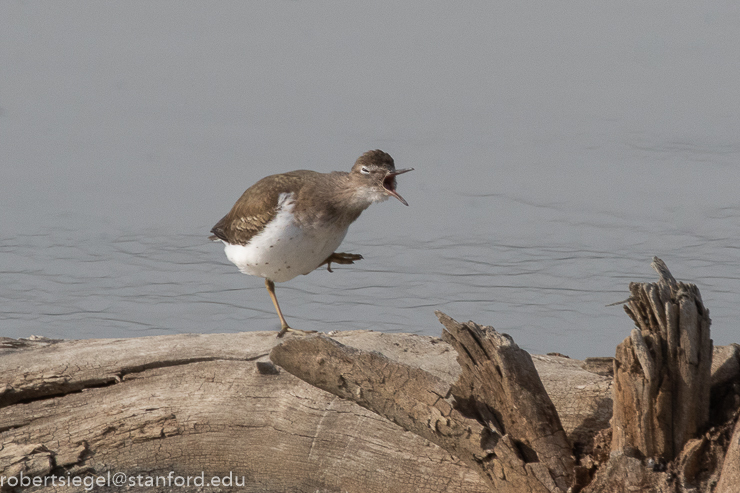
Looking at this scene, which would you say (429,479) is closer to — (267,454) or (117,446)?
(267,454)

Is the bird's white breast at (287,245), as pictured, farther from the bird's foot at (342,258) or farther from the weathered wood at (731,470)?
the weathered wood at (731,470)

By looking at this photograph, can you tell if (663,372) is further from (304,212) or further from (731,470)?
(304,212)

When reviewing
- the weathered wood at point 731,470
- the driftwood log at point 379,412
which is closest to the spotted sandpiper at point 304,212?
the driftwood log at point 379,412

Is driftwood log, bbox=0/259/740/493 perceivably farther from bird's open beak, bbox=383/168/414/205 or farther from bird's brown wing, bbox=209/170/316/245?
bird's open beak, bbox=383/168/414/205

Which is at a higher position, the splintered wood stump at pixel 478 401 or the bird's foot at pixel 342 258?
the bird's foot at pixel 342 258

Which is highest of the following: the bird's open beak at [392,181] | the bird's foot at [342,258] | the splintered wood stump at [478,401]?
the bird's open beak at [392,181]

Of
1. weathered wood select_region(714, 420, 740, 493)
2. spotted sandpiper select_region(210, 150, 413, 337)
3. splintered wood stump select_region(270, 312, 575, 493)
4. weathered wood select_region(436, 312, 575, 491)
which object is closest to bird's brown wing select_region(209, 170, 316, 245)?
spotted sandpiper select_region(210, 150, 413, 337)

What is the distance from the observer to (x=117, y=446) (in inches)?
171

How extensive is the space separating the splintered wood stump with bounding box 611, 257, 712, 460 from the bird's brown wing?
2450 mm

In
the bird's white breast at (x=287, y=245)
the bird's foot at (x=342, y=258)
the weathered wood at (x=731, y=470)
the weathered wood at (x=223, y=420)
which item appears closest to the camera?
the weathered wood at (x=731, y=470)

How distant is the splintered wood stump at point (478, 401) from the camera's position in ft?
10.8

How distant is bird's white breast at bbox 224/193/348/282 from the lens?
467cm

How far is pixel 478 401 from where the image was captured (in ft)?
11.2

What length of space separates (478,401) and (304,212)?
182 centimetres
